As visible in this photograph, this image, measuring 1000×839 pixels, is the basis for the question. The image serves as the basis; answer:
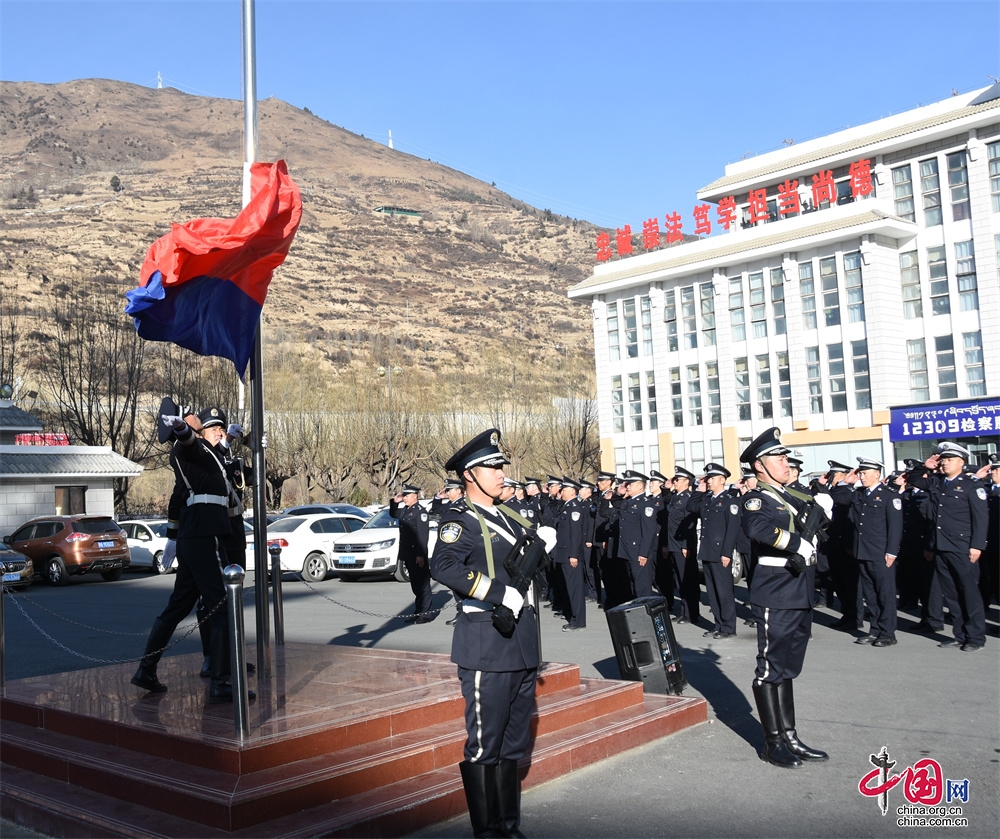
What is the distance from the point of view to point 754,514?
6.87 m

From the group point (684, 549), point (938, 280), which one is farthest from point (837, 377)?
point (684, 549)

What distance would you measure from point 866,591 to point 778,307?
31786 millimetres

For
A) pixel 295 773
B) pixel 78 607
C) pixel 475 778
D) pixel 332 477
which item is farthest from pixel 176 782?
pixel 332 477

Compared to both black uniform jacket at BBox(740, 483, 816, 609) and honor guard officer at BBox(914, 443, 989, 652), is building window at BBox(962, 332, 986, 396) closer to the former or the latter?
honor guard officer at BBox(914, 443, 989, 652)

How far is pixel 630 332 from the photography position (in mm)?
48438

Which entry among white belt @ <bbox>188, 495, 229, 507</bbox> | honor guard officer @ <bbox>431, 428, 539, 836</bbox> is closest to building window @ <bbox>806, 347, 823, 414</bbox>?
white belt @ <bbox>188, 495, 229, 507</bbox>

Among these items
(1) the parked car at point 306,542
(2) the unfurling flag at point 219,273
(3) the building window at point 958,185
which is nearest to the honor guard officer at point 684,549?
(2) the unfurling flag at point 219,273

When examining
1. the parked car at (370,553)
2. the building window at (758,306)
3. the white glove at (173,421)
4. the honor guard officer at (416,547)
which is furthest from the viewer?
the building window at (758,306)

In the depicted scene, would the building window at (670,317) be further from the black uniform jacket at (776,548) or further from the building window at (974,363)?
the black uniform jacket at (776,548)

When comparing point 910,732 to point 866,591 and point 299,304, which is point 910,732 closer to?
point 866,591

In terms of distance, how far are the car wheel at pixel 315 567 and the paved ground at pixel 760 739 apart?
9574 mm

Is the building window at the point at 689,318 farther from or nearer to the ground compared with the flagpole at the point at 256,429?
farther from the ground

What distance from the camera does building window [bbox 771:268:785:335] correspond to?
41.9 m

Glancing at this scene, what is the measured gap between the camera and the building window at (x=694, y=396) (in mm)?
45156
